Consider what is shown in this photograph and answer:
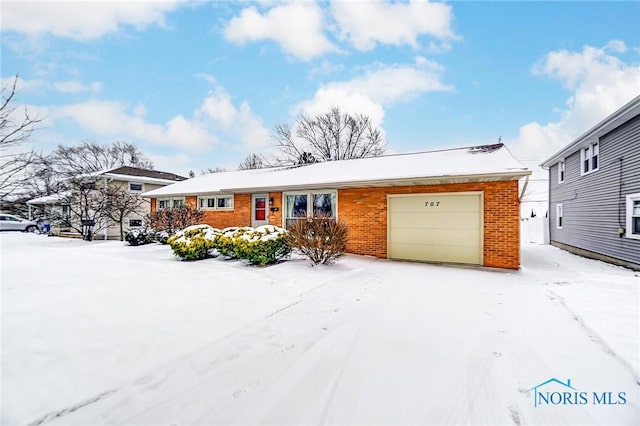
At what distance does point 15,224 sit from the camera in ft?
71.7

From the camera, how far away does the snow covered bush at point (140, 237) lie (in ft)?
42.8

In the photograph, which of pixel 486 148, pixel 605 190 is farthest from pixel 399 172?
pixel 605 190

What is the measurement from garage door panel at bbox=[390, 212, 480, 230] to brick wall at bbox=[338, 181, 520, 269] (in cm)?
33

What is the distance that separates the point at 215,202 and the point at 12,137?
A: 9.78 meters

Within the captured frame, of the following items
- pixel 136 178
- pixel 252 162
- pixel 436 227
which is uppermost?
pixel 252 162

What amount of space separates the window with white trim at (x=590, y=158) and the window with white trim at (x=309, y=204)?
987 cm

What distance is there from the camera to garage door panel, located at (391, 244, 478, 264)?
349 inches

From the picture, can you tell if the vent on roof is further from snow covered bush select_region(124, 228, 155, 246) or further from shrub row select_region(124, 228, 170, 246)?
snow covered bush select_region(124, 228, 155, 246)

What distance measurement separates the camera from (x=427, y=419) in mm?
2230

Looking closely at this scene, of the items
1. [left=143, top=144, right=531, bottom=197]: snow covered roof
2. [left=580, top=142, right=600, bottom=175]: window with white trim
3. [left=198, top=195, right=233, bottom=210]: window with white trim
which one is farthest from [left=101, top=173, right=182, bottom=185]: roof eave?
[left=580, top=142, right=600, bottom=175]: window with white trim

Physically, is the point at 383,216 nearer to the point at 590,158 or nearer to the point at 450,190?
the point at 450,190

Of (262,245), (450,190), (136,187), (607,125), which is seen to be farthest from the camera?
(136,187)

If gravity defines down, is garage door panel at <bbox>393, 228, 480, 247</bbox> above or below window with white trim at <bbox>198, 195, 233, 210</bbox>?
below

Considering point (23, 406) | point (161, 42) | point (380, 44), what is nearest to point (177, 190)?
point (161, 42)
